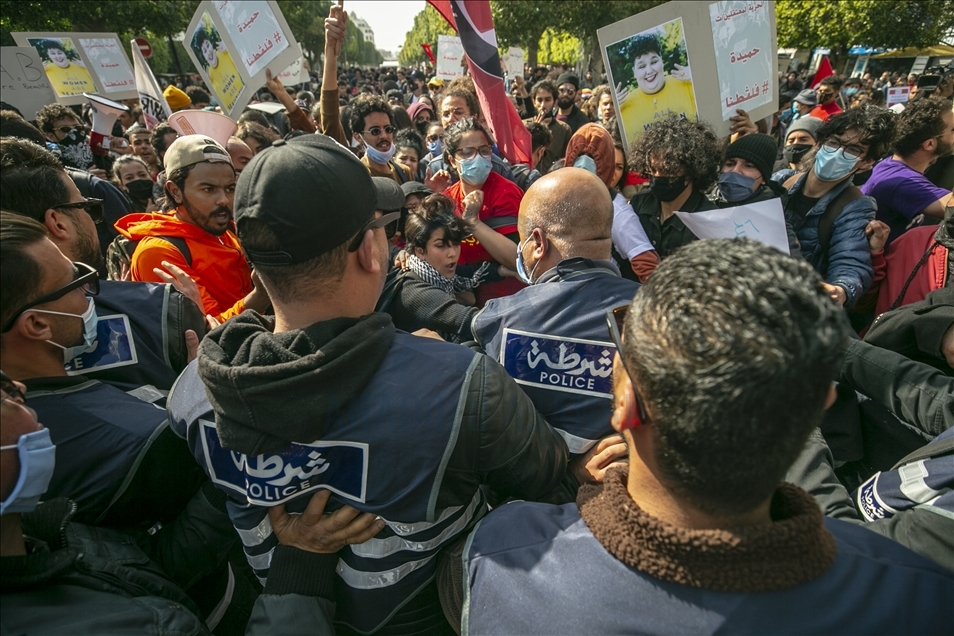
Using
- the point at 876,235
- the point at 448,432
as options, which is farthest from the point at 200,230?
the point at 876,235

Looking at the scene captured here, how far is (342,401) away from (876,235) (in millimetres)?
3298

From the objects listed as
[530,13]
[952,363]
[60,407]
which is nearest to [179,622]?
[60,407]

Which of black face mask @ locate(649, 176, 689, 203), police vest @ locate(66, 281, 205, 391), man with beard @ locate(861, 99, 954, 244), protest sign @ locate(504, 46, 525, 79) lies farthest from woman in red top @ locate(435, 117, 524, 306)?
protest sign @ locate(504, 46, 525, 79)

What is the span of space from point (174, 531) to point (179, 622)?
57 centimetres

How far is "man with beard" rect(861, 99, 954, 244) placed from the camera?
3.71m

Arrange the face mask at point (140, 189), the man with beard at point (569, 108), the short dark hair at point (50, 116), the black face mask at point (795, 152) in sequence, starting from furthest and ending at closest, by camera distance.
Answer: the man with beard at point (569, 108) < the short dark hair at point (50, 116) < the black face mask at point (795, 152) < the face mask at point (140, 189)

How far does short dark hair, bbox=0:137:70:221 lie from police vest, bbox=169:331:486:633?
4.96 feet

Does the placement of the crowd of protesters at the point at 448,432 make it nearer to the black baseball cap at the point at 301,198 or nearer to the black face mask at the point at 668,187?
the black baseball cap at the point at 301,198

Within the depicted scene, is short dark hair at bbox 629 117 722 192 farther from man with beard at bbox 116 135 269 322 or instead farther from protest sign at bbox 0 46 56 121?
protest sign at bbox 0 46 56 121

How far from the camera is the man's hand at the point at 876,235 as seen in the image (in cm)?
305

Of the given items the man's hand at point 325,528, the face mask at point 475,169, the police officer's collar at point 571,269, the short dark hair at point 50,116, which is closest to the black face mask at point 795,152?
the face mask at point 475,169

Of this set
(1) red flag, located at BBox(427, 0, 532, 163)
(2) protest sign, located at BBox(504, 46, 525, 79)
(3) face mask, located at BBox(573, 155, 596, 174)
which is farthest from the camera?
(2) protest sign, located at BBox(504, 46, 525, 79)

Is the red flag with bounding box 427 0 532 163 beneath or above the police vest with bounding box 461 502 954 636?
above

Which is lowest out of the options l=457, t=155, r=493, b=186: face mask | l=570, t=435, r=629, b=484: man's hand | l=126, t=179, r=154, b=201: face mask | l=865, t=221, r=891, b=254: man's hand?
l=865, t=221, r=891, b=254: man's hand
